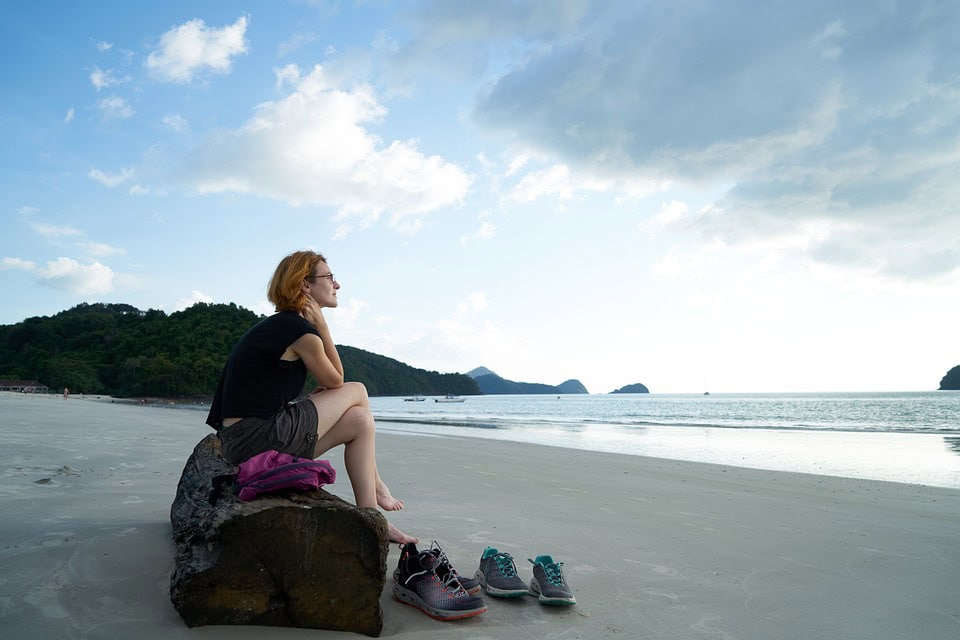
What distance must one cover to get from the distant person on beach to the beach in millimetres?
661

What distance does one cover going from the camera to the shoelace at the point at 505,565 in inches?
114

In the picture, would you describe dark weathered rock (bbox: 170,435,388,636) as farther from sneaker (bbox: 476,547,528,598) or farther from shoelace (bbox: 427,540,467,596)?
sneaker (bbox: 476,547,528,598)

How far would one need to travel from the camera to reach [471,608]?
254cm

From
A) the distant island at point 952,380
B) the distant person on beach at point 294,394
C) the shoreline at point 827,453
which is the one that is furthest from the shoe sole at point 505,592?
the distant island at point 952,380

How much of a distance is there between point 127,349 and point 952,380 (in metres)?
152

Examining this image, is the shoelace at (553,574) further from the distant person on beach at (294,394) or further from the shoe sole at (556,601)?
the distant person on beach at (294,394)

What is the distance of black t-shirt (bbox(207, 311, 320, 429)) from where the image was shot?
305 centimetres

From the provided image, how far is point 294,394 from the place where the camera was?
11.0 ft

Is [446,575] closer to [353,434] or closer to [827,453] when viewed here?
[353,434]

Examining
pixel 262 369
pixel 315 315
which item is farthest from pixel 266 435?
pixel 315 315

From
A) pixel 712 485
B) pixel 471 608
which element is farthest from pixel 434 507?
pixel 712 485

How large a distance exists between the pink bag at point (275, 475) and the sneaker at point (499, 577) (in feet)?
3.12

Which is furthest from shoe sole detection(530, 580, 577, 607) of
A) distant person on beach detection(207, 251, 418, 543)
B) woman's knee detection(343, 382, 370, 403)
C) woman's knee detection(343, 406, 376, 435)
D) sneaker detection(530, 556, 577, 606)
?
woman's knee detection(343, 382, 370, 403)

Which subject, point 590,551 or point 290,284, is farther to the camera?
point 590,551
